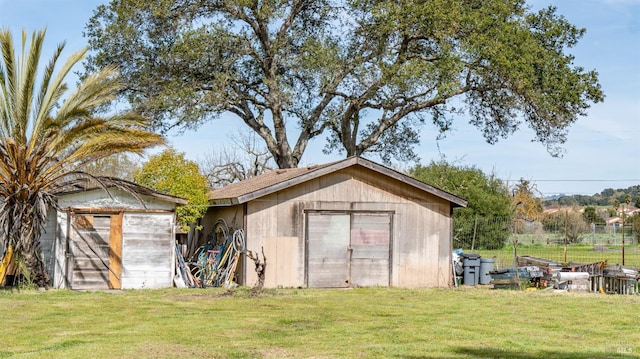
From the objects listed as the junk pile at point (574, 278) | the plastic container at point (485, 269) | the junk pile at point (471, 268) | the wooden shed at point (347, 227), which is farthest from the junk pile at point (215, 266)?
the plastic container at point (485, 269)

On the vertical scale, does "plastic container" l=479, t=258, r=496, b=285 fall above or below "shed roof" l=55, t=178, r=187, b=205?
below

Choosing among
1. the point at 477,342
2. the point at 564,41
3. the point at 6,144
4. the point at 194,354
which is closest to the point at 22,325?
the point at 194,354

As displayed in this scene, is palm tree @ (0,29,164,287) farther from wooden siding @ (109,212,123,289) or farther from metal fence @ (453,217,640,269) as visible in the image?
metal fence @ (453,217,640,269)

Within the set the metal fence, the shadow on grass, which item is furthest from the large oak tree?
the shadow on grass

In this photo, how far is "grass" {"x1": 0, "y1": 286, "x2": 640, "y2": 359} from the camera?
418 inches

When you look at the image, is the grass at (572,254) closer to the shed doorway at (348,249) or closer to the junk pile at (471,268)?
the junk pile at (471,268)

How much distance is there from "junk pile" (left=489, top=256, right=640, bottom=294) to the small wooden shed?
9.07 meters

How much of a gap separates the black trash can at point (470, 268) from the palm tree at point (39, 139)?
A: 968 cm

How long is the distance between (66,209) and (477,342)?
1128cm

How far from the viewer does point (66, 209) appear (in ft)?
62.0

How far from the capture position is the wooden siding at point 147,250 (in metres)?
19.3

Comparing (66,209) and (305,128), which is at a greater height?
(305,128)

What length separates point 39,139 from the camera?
17.9 m

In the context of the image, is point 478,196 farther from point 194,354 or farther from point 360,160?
point 194,354
